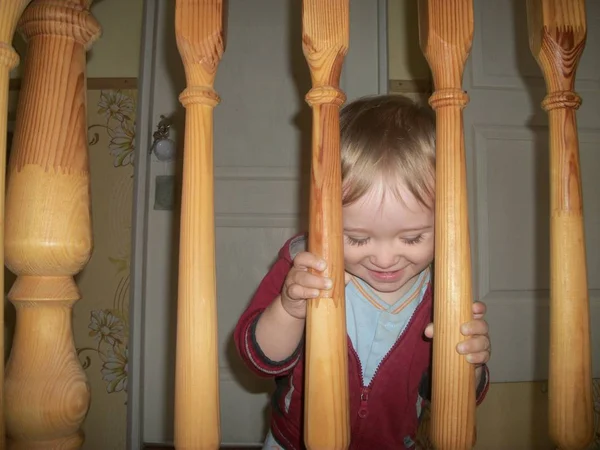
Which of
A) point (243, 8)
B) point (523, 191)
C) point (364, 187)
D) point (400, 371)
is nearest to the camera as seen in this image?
point (364, 187)

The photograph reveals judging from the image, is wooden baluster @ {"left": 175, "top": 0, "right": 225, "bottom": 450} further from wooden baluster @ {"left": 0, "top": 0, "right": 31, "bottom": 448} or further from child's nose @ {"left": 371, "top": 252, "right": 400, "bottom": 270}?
child's nose @ {"left": 371, "top": 252, "right": 400, "bottom": 270}

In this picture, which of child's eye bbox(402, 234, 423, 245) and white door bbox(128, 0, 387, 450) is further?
white door bbox(128, 0, 387, 450)

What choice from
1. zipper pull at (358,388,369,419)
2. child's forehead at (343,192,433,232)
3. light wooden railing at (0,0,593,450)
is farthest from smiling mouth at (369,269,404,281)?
light wooden railing at (0,0,593,450)

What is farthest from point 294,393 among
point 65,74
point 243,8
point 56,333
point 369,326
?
point 243,8

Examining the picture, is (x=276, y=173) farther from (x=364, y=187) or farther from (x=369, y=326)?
(x=364, y=187)

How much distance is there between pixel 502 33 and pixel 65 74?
180cm

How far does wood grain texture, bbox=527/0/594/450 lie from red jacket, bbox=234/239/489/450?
0.45 m

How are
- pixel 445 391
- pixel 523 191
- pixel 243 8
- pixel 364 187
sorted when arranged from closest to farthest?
pixel 445 391
pixel 364 187
pixel 523 191
pixel 243 8

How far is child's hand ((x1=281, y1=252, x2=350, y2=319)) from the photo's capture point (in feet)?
1.34

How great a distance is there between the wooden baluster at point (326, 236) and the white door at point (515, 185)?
142 cm

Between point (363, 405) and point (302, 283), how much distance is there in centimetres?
52

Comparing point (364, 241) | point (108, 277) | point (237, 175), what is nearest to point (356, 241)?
point (364, 241)

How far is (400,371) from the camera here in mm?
916

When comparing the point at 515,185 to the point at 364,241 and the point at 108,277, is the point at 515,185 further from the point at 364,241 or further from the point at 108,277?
the point at 108,277
